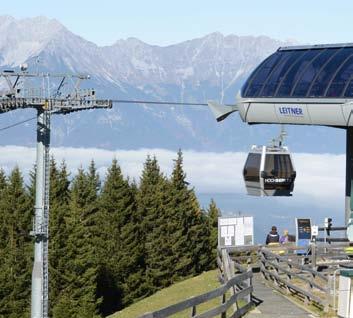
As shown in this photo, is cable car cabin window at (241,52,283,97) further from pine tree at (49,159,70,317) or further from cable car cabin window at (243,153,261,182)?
pine tree at (49,159,70,317)

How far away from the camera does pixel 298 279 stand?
29891 millimetres

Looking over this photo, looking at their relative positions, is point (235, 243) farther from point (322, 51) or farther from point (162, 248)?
point (162, 248)

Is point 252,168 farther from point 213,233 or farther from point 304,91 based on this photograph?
point 213,233

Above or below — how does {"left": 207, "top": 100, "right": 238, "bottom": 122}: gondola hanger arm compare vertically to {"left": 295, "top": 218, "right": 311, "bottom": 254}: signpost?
above

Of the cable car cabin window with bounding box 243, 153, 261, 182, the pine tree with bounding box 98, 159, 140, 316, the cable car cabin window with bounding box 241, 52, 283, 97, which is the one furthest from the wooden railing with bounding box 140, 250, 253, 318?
the pine tree with bounding box 98, 159, 140, 316

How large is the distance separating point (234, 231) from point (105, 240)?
35.6 m

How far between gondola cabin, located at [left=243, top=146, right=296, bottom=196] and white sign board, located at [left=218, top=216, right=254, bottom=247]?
6.54 metres

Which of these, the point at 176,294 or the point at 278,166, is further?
the point at 176,294

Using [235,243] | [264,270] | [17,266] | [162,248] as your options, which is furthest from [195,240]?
[264,270]

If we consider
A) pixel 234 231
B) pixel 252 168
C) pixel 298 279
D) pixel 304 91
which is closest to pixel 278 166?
pixel 252 168

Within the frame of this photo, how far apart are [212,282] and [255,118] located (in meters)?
6.06

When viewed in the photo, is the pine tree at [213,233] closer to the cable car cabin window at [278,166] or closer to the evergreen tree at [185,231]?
the evergreen tree at [185,231]

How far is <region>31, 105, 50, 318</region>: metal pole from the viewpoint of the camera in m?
49.7

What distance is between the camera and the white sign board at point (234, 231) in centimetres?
3691
